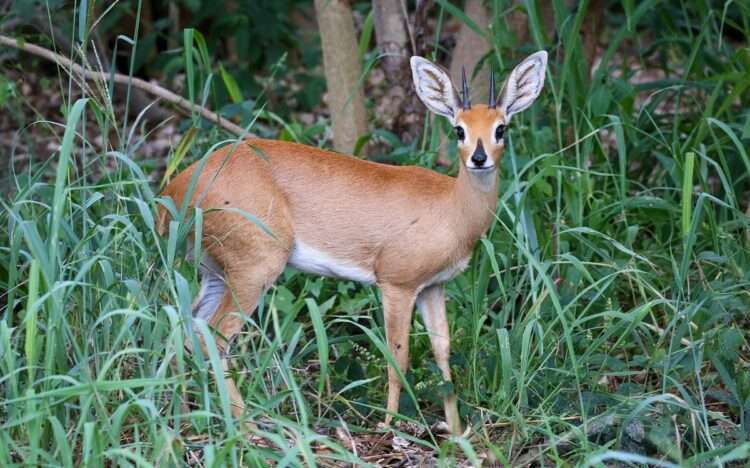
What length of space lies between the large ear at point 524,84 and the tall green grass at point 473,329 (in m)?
0.26

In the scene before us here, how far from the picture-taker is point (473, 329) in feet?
16.3

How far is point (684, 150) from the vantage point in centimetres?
623

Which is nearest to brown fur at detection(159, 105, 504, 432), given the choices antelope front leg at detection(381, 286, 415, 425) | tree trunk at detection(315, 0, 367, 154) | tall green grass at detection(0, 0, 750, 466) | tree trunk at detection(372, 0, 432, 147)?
antelope front leg at detection(381, 286, 415, 425)

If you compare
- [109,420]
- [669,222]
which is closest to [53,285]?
[109,420]

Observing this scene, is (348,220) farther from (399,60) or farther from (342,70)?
(399,60)

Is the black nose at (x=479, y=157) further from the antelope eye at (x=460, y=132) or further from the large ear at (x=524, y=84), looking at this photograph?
the large ear at (x=524, y=84)

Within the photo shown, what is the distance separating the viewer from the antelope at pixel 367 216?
497cm

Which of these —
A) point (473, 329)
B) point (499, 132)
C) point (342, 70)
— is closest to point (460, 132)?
point (499, 132)

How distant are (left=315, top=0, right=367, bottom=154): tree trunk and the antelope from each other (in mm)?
1560

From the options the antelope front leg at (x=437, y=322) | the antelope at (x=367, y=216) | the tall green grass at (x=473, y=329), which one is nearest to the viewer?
the tall green grass at (x=473, y=329)

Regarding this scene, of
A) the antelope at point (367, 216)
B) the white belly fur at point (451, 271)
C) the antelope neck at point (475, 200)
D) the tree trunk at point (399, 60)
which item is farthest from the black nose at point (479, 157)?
the tree trunk at point (399, 60)

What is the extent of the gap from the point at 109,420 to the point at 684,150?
3700 mm

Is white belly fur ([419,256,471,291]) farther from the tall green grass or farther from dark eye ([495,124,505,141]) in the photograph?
dark eye ([495,124,505,141])

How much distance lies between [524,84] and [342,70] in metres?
1.98
